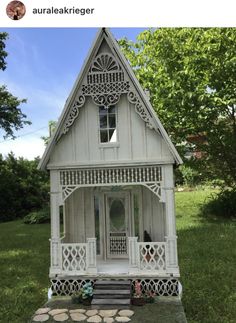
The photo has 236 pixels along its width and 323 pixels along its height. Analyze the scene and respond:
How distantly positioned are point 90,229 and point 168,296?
10.5 feet

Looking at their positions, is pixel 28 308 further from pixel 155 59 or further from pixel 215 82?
pixel 155 59

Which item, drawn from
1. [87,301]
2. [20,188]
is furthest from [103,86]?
[20,188]

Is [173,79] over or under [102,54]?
over

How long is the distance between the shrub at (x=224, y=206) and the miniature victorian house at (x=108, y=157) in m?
14.7

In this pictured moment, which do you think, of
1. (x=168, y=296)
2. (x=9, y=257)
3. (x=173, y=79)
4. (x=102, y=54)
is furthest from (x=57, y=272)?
(x=173, y=79)

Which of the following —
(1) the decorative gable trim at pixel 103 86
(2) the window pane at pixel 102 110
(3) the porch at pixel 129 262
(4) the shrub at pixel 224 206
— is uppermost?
(1) the decorative gable trim at pixel 103 86

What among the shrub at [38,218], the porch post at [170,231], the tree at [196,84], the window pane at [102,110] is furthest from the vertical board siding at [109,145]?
the shrub at [38,218]

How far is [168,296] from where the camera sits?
8.62m

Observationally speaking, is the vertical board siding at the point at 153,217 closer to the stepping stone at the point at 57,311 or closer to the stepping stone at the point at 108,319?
the stepping stone at the point at 108,319

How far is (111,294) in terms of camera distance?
8328mm

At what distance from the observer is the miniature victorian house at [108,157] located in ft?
28.4

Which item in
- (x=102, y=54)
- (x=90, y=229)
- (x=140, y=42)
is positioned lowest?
(x=90, y=229)
